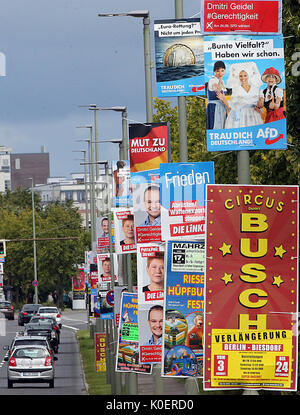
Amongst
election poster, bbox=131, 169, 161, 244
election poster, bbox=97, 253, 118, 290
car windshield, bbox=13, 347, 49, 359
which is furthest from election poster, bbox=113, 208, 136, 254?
election poster, bbox=97, 253, 118, 290

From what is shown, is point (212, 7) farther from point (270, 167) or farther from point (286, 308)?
point (270, 167)

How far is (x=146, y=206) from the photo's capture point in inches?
950

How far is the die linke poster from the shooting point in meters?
12.6

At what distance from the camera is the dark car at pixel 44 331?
58906 mm

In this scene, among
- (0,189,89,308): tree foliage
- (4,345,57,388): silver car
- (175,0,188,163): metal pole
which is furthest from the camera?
(0,189,89,308): tree foliage

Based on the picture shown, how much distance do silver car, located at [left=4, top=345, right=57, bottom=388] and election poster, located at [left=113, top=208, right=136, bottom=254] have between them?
11.8 m

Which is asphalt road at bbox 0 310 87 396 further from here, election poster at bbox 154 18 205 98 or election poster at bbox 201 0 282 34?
election poster at bbox 201 0 282 34

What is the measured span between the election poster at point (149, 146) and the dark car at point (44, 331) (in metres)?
35.2

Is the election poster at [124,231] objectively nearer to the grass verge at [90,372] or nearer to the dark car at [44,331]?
the grass verge at [90,372]

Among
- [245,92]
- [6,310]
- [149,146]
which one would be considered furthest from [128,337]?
[6,310]

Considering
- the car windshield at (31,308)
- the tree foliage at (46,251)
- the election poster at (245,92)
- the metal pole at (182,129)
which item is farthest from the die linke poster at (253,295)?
the tree foliage at (46,251)

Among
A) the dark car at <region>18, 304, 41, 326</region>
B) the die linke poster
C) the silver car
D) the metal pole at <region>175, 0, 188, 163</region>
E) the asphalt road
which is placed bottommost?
the dark car at <region>18, 304, 41, 326</region>

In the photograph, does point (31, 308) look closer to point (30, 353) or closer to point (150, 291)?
point (30, 353)

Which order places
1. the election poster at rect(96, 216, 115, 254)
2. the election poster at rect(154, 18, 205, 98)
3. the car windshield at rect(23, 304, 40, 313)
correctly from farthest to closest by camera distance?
1. the car windshield at rect(23, 304, 40, 313)
2. the election poster at rect(96, 216, 115, 254)
3. the election poster at rect(154, 18, 205, 98)
